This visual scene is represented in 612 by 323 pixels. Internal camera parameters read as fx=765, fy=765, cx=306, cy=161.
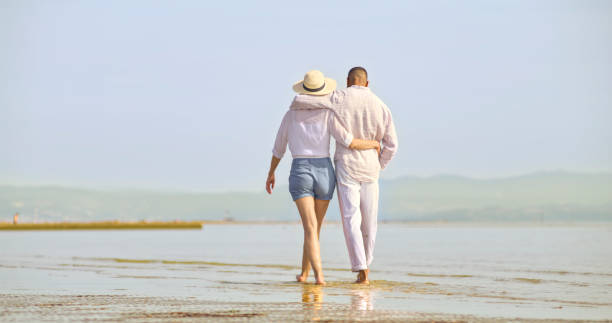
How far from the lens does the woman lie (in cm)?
763

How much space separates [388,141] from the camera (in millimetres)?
7934

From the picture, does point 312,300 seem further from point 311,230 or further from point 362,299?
point 311,230

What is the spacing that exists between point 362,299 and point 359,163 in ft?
6.25

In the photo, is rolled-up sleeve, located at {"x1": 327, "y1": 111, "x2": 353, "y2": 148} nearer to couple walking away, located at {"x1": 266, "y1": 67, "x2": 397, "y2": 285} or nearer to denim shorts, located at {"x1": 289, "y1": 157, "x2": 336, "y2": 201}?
couple walking away, located at {"x1": 266, "y1": 67, "x2": 397, "y2": 285}

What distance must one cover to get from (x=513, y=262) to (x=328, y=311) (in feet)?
25.8

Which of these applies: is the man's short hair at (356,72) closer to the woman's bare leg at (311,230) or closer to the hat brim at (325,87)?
the hat brim at (325,87)

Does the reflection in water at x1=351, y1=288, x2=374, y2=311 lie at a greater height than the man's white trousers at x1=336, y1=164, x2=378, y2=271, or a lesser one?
lesser

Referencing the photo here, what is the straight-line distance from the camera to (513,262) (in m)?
12.4

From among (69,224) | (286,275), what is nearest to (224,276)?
(286,275)

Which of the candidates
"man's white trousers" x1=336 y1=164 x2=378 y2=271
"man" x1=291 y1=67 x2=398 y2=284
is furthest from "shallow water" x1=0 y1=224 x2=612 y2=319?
"man" x1=291 y1=67 x2=398 y2=284

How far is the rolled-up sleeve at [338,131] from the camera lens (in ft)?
25.0

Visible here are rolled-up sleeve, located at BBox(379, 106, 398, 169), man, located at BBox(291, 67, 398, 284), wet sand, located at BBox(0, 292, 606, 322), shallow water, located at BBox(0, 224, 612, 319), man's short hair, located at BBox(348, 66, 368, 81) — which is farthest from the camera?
man's short hair, located at BBox(348, 66, 368, 81)

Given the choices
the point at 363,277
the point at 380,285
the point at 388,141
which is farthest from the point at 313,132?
the point at 380,285

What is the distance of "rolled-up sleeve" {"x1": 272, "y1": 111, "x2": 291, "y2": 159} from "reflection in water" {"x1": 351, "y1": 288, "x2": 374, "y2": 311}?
1.73m
